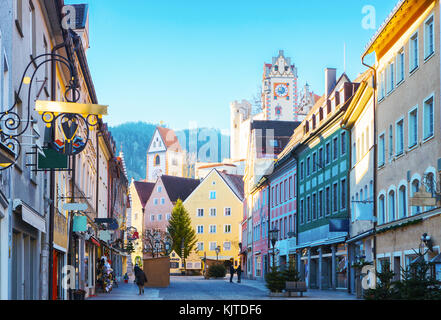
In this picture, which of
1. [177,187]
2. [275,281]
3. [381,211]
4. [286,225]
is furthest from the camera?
[177,187]

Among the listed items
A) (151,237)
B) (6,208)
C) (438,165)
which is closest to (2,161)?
(6,208)

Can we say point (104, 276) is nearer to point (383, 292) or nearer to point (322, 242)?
point (322, 242)

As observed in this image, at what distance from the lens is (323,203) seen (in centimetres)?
4388

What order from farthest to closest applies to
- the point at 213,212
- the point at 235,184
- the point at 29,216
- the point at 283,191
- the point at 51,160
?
the point at 235,184 < the point at 213,212 < the point at 283,191 < the point at 51,160 < the point at 29,216

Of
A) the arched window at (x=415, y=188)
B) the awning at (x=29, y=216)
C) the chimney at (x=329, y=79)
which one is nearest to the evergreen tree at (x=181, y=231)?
the chimney at (x=329, y=79)

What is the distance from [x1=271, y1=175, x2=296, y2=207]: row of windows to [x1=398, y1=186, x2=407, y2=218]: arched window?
26122 millimetres

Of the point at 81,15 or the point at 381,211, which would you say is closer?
the point at 381,211

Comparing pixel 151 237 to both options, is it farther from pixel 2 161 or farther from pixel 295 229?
pixel 2 161

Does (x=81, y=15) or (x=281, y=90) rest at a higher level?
(x=281, y=90)

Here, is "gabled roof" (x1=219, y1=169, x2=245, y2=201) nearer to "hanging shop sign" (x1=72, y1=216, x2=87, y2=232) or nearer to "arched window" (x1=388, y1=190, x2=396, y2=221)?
"arched window" (x1=388, y1=190, x2=396, y2=221)

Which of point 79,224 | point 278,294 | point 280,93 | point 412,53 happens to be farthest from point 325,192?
point 280,93

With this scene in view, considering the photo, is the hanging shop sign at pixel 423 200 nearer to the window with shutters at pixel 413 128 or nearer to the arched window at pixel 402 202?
the window with shutters at pixel 413 128

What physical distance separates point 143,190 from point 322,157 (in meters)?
86.0

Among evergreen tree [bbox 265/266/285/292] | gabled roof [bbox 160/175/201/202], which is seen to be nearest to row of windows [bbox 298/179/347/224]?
evergreen tree [bbox 265/266/285/292]
